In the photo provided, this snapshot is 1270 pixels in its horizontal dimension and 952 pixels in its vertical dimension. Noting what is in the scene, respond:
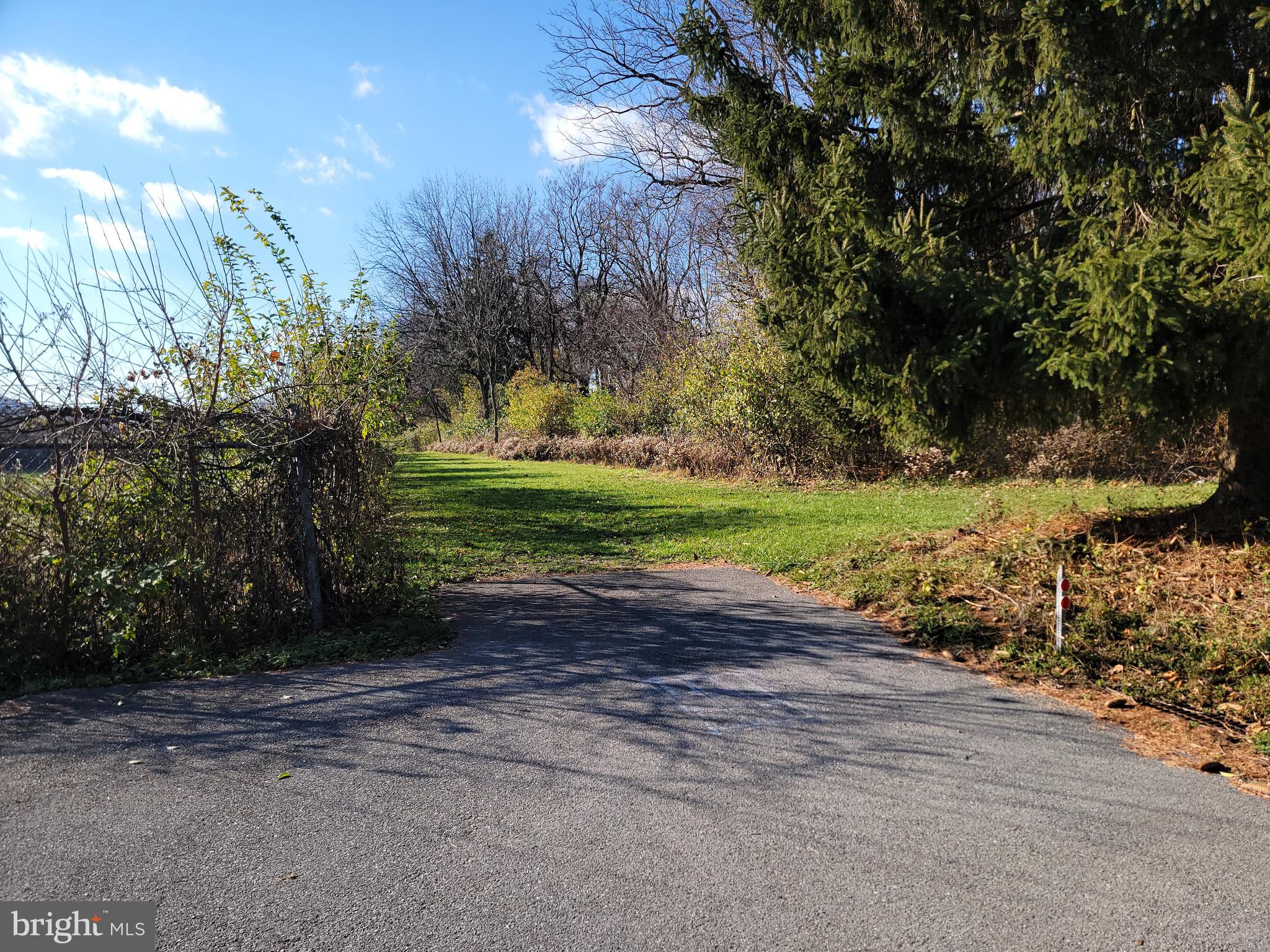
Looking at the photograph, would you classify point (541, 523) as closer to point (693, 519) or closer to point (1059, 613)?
point (693, 519)

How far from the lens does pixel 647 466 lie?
25.9m

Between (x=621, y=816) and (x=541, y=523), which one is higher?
(x=541, y=523)

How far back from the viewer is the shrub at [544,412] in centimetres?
3553

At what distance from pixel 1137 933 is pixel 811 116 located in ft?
28.4

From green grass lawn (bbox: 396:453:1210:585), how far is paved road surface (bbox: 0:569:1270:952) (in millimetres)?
4175

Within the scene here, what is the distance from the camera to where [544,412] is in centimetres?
3575

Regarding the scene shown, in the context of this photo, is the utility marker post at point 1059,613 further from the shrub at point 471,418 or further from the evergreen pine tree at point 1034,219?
the shrub at point 471,418

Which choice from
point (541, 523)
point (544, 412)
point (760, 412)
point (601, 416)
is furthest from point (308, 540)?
point (544, 412)

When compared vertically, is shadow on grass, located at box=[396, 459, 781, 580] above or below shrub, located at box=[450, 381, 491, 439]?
below

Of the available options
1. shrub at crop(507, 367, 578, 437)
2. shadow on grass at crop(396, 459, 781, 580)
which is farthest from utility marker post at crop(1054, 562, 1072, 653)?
shrub at crop(507, 367, 578, 437)

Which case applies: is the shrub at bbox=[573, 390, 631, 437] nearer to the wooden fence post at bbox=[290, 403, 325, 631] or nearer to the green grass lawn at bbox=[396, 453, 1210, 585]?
the green grass lawn at bbox=[396, 453, 1210, 585]

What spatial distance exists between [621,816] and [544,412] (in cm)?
3257

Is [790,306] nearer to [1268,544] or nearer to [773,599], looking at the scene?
[773,599]

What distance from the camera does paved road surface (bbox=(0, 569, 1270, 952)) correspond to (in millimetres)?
2928
